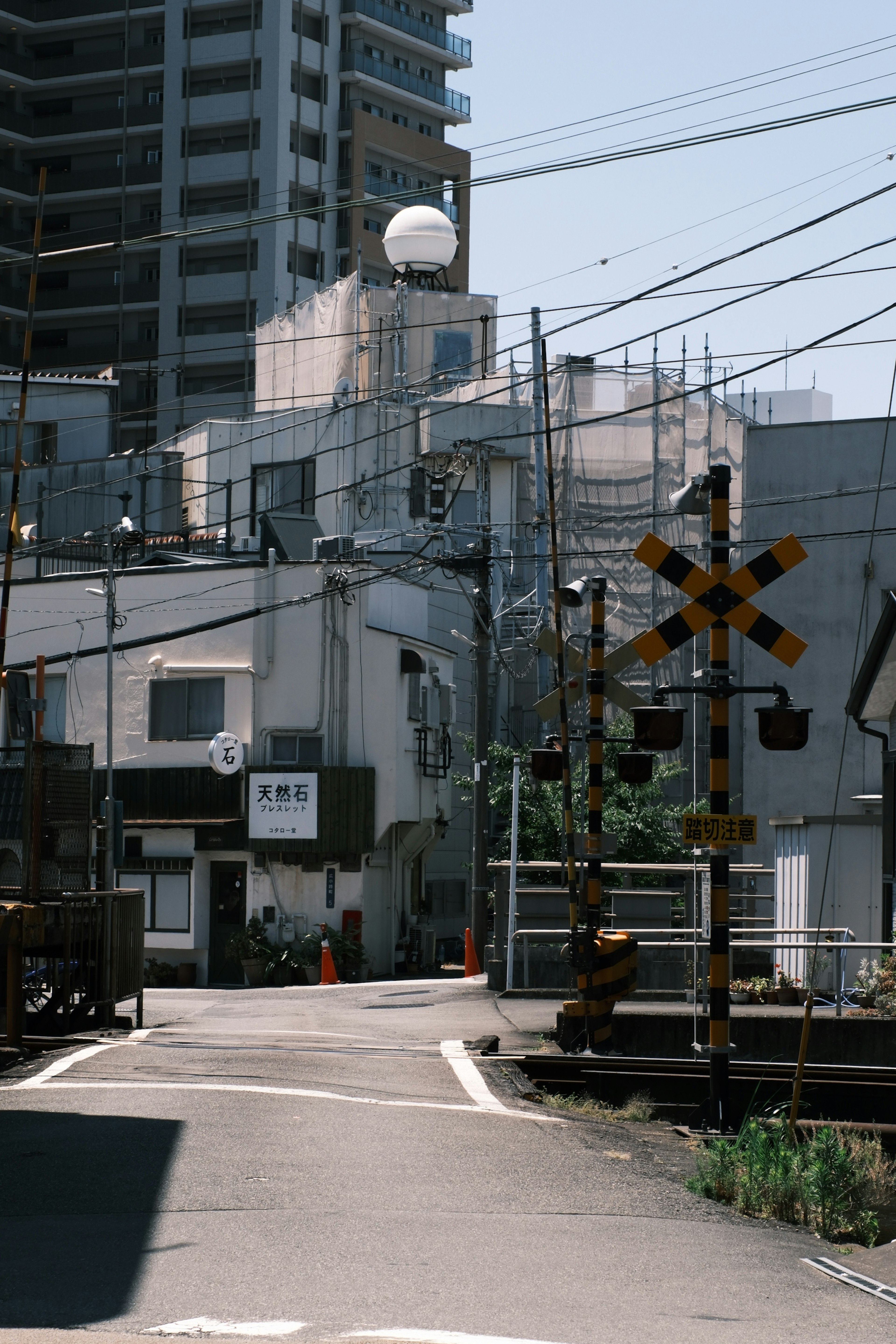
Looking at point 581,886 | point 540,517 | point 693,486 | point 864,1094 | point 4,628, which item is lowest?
point 864,1094

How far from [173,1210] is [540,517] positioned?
28.3 m

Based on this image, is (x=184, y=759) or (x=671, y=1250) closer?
(x=671, y=1250)

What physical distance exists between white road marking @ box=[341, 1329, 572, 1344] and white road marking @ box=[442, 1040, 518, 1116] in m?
5.08

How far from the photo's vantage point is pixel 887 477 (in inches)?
1332

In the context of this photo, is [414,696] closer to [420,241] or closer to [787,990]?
[420,241]

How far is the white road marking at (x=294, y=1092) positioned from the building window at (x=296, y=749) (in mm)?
22592

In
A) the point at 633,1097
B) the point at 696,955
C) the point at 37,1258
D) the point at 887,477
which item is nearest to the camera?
the point at 37,1258

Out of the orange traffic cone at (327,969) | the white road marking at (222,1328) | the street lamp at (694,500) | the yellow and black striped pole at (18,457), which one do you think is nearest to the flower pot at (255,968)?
the orange traffic cone at (327,969)

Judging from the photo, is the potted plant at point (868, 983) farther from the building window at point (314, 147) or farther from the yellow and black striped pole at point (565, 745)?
the building window at point (314, 147)

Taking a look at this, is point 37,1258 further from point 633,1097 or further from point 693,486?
point 693,486

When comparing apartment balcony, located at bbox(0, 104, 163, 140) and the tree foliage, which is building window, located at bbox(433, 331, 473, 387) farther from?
apartment balcony, located at bbox(0, 104, 163, 140)

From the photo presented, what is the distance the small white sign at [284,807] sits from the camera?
33688mm

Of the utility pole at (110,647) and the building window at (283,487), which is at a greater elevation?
the building window at (283,487)

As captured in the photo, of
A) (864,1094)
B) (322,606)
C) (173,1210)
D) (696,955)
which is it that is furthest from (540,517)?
(173,1210)
